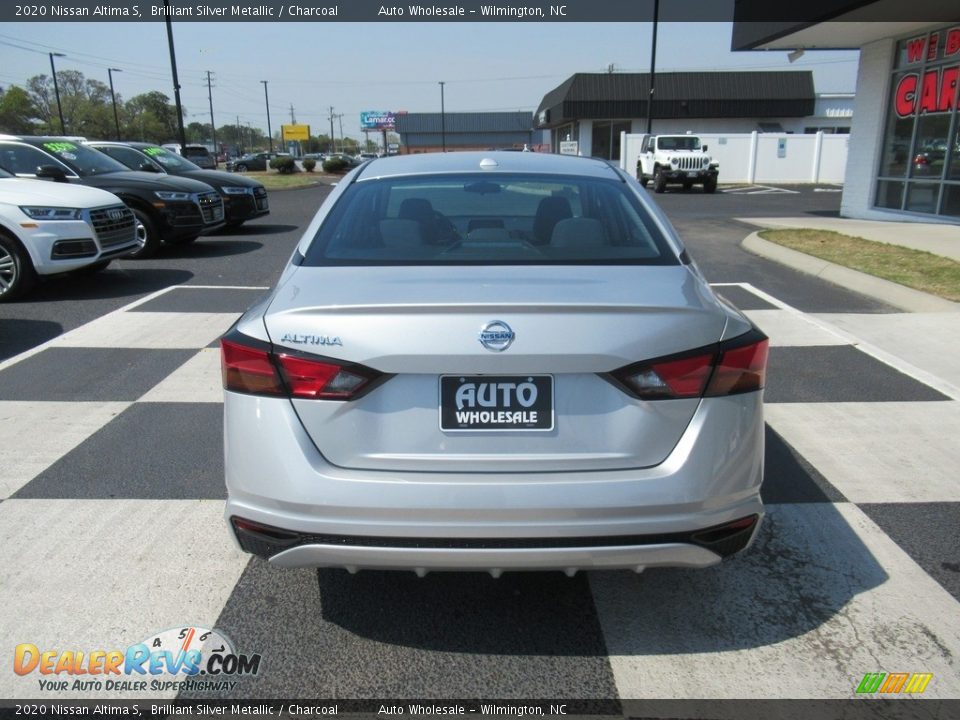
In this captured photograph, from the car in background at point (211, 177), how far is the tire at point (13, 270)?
17.5 ft

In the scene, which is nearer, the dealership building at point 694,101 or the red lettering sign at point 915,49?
the red lettering sign at point 915,49

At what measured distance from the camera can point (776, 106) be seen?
149 feet

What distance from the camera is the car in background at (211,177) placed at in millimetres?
13367

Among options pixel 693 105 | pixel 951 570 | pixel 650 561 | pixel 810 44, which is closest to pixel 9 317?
pixel 650 561

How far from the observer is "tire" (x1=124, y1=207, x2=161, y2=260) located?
432 inches

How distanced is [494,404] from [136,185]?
34.2ft

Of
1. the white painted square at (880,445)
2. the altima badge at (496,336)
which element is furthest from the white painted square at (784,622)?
the altima badge at (496,336)

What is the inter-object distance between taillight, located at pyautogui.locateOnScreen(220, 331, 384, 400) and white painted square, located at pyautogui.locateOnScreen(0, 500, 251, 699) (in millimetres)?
969

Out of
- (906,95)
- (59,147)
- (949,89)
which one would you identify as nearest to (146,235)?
A: (59,147)

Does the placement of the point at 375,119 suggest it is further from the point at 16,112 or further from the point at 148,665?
the point at 148,665

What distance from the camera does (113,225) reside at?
870 centimetres

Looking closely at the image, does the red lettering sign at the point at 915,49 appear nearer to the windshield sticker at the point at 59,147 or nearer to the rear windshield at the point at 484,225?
the rear windshield at the point at 484,225

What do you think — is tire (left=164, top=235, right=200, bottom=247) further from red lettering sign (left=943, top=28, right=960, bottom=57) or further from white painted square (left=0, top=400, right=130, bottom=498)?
red lettering sign (left=943, top=28, right=960, bottom=57)

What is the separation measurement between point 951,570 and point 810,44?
16957 millimetres
